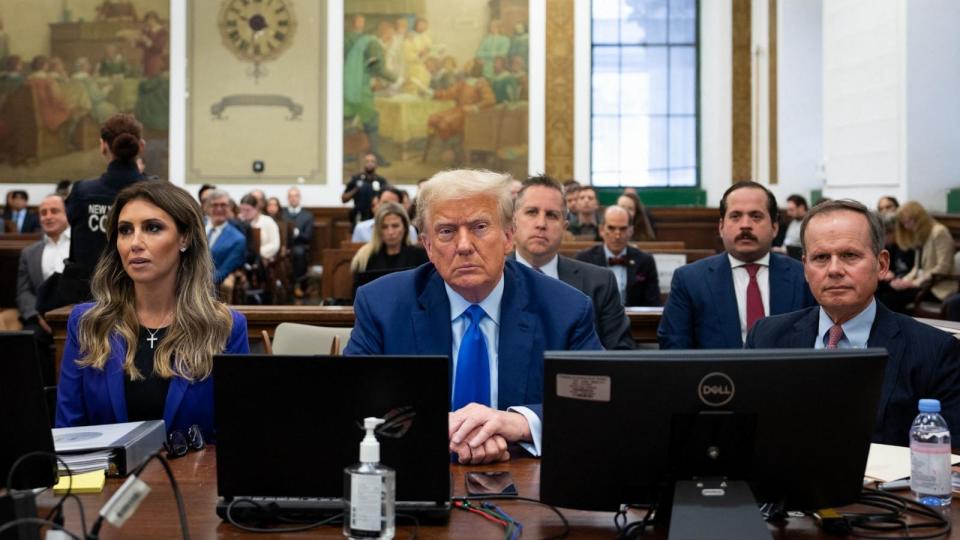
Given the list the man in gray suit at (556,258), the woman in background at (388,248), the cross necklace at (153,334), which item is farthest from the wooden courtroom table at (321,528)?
the woman in background at (388,248)

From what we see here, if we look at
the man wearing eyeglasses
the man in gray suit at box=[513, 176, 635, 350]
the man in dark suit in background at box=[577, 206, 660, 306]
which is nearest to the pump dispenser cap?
the man in gray suit at box=[513, 176, 635, 350]

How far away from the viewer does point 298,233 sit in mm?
15773

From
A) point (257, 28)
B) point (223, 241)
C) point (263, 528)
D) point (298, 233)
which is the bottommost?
point (263, 528)

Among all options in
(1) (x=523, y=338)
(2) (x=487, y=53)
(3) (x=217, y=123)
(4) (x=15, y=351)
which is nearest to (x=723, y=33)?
(2) (x=487, y=53)

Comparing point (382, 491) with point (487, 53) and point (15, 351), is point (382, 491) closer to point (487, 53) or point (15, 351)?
point (15, 351)

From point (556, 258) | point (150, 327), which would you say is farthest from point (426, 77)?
point (150, 327)

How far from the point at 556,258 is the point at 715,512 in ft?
11.0

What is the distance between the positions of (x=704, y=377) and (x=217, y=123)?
16.2m

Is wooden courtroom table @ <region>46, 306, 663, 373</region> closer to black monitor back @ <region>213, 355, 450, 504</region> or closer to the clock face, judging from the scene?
black monitor back @ <region>213, 355, 450, 504</region>

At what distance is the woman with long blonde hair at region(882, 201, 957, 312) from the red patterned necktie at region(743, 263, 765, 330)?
15.1 feet

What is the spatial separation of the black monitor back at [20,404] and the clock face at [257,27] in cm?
1574

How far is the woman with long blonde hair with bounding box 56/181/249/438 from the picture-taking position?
Answer: 3135 millimetres

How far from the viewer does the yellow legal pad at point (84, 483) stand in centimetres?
236

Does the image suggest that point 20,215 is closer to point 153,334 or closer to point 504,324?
point 153,334
